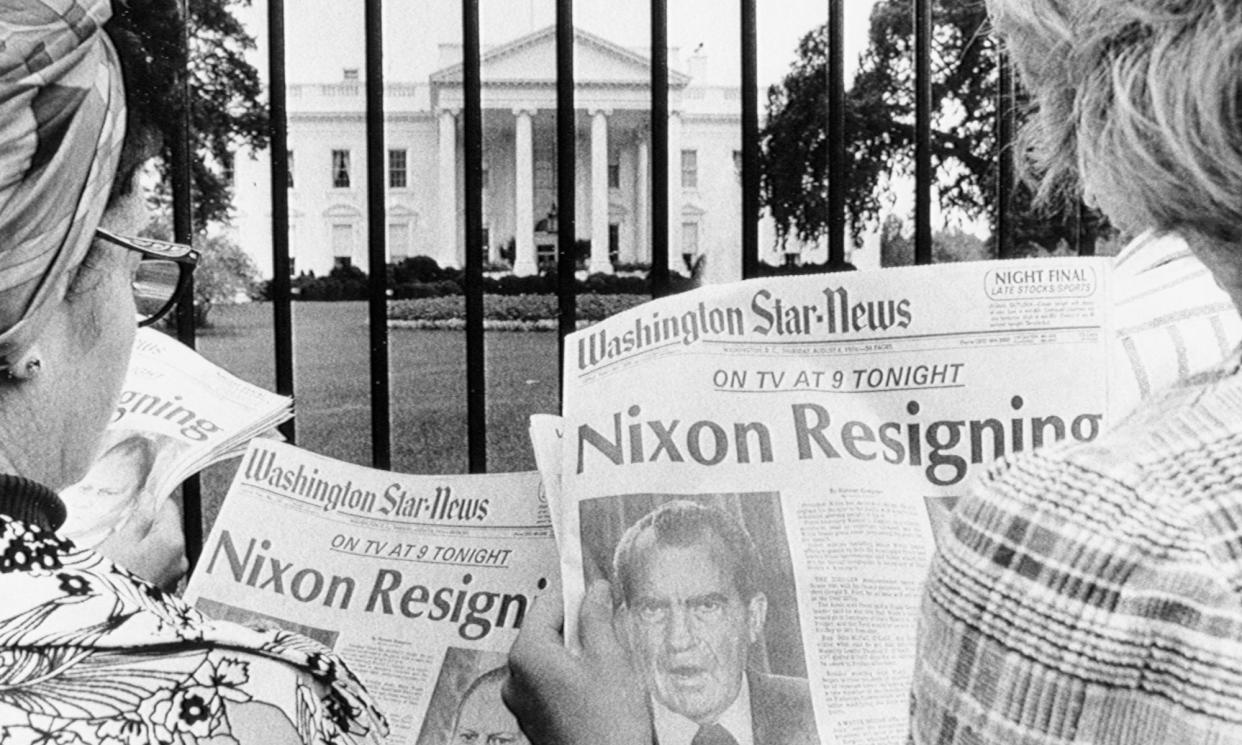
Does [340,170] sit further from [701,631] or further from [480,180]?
[701,631]

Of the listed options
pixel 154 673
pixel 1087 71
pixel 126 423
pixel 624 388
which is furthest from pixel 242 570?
pixel 1087 71

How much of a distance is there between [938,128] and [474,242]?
968 millimetres

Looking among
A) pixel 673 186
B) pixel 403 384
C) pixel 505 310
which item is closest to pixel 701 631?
pixel 403 384

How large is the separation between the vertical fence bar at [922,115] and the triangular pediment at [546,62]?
1142 centimetres

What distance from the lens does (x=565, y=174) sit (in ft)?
3.70

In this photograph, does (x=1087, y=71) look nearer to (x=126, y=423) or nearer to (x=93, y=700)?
(x=93, y=700)

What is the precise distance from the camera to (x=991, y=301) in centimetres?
91

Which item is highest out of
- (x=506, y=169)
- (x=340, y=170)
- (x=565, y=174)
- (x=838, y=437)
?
(x=506, y=169)

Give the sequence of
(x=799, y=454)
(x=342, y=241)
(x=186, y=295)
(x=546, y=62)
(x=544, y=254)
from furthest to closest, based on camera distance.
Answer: (x=342, y=241), (x=544, y=254), (x=546, y=62), (x=186, y=295), (x=799, y=454)

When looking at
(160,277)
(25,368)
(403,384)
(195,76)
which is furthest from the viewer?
(403,384)

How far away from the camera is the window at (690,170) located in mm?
23806

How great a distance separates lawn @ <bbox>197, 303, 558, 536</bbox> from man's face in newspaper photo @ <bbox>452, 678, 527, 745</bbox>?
5.58 meters

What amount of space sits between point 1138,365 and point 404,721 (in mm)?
597

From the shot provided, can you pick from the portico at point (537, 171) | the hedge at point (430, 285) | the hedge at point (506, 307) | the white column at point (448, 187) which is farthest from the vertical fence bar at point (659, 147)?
the white column at point (448, 187)
